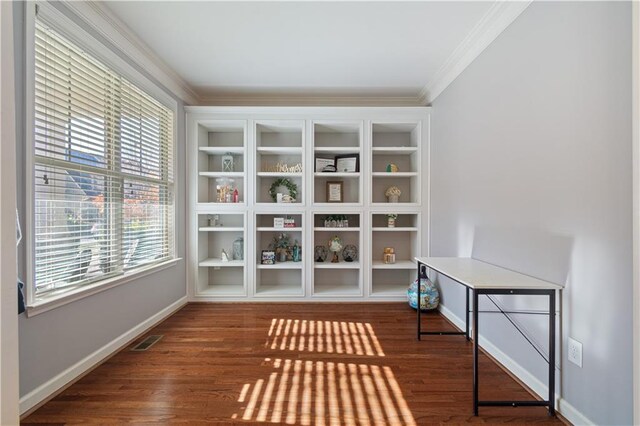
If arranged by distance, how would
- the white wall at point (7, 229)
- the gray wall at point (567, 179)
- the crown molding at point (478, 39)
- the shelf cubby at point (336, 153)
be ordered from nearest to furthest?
the white wall at point (7, 229) → the gray wall at point (567, 179) → the crown molding at point (478, 39) → the shelf cubby at point (336, 153)

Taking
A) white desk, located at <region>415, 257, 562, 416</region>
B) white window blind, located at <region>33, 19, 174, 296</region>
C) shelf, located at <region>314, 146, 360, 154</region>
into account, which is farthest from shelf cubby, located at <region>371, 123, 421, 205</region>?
white window blind, located at <region>33, 19, 174, 296</region>

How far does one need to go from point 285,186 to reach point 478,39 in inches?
98.3

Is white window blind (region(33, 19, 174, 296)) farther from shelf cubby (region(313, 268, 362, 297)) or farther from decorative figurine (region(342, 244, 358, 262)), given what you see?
decorative figurine (region(342, 244, 358, 262))

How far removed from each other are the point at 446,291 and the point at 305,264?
5.24ft

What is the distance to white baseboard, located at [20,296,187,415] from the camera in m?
1.58

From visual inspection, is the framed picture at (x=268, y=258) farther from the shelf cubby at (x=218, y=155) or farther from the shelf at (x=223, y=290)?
the shelf cubby at (x=218, y=155)

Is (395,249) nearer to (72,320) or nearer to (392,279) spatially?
(392,279)

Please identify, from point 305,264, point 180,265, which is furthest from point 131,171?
point 305,264

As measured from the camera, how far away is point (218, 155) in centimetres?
372

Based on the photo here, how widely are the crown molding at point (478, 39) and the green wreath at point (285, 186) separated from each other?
1.99 m

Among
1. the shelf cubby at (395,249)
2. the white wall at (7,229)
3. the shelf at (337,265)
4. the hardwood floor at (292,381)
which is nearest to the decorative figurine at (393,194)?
the shelf cubby at (395,249)

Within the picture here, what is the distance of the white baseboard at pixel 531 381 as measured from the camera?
4.75 ft

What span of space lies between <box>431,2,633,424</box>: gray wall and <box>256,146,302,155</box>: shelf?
192 cm

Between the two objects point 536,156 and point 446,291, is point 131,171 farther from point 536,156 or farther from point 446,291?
point 446,291
